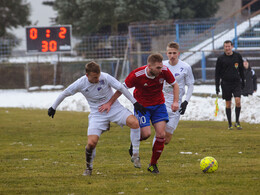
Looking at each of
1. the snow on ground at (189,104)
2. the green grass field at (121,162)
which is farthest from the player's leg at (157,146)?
the snow on ground at (189,104)

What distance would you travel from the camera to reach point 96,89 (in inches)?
309

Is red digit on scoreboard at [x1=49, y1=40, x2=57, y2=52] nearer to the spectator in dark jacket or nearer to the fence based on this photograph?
the fence

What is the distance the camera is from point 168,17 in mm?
36906

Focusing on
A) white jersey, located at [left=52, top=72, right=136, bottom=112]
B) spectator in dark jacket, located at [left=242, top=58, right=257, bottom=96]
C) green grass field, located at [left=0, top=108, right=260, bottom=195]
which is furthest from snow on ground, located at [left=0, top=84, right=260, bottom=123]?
white jersey, located at [left=52, top=72, right=136, bottom=112]

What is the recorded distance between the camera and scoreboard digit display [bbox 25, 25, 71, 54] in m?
26.8

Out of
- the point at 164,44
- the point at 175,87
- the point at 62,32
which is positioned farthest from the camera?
the point at 164,44

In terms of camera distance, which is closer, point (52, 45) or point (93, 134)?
point (93, 134)

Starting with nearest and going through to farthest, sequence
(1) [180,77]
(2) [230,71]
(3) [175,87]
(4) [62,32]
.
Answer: (3) [175,87]
(1) [180,77]
(2) [230,71]
(4) [62,32]

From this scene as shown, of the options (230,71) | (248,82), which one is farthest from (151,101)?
(248,82)

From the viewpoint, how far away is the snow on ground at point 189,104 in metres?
16.8

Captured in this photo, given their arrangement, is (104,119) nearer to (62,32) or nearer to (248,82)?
(248,82)

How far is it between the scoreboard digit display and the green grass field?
11231 millimetres

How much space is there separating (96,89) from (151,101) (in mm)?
857

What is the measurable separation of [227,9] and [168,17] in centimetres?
907
